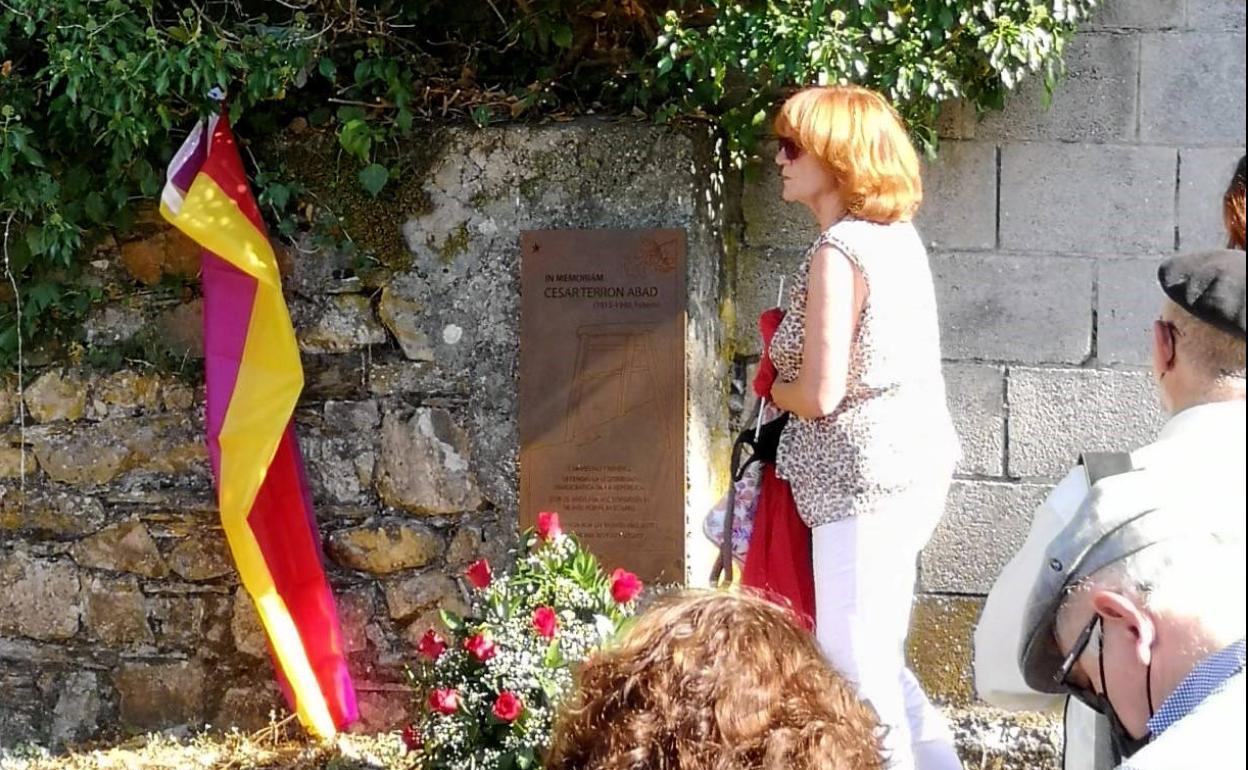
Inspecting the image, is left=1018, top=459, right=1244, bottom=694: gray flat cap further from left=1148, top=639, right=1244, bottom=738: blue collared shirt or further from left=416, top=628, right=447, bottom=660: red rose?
left=416, top=628, right=447, bottom=660: red rose

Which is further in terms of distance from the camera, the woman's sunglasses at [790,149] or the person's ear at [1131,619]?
the woman's sunglasses at [790,149]

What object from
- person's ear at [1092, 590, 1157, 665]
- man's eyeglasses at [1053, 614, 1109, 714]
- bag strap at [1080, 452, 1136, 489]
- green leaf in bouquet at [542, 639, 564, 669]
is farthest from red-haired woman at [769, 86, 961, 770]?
person's ear at [1092, 590, 1157, 665]

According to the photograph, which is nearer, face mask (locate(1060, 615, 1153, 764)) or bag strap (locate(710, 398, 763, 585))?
face mask (locate(1060, 615, 1153, 764))

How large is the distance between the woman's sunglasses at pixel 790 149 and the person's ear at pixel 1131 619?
1.46m

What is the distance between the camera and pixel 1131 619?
1545mm

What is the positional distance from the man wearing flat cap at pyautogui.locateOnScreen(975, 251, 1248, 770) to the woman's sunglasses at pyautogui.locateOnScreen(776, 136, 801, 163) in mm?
1166

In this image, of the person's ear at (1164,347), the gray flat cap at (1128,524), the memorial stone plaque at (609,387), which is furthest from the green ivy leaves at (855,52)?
the gray flat cap at (1128,524)

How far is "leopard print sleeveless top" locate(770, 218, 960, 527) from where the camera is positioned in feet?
8.95

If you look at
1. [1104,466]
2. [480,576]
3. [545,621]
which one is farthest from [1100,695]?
[480,576]

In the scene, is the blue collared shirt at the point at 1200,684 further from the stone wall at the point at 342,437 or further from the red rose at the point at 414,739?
the stone wall at the point at 342,437

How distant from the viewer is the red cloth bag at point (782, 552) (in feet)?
9.36

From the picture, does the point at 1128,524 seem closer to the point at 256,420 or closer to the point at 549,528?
the point at 549,528

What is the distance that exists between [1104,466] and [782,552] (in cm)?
115

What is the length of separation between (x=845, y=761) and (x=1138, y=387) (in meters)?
2.58
